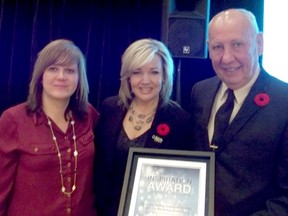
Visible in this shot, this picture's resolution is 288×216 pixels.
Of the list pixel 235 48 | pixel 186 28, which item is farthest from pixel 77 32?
pixel 235 48

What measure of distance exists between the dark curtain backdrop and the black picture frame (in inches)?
76.3

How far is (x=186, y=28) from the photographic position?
2.61 meters

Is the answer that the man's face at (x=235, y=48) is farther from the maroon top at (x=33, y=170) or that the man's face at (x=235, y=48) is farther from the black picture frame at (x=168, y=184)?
the maroon top at (x=33, y=170)

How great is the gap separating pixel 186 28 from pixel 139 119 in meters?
0.97

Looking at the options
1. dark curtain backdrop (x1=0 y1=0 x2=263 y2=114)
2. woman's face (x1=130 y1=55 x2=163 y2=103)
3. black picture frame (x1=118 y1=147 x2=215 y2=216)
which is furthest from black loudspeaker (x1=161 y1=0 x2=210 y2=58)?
black picture frame (x1=118 y1=147 x2=215 y2=216)

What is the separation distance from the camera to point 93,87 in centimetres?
334

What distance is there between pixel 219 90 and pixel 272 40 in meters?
1.12

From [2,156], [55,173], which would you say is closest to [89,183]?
[55,173]

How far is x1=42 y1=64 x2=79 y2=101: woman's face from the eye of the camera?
71.6 inches

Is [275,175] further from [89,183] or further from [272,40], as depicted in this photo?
[272,40]

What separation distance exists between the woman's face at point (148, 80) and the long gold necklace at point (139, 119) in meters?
0.08

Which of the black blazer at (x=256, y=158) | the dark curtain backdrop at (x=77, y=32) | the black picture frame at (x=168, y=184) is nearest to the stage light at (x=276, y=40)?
the dark curtain backdrop at (x=77, y=32)

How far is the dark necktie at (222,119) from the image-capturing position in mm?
1555

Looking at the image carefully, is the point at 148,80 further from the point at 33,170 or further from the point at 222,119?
the point at 33,170
